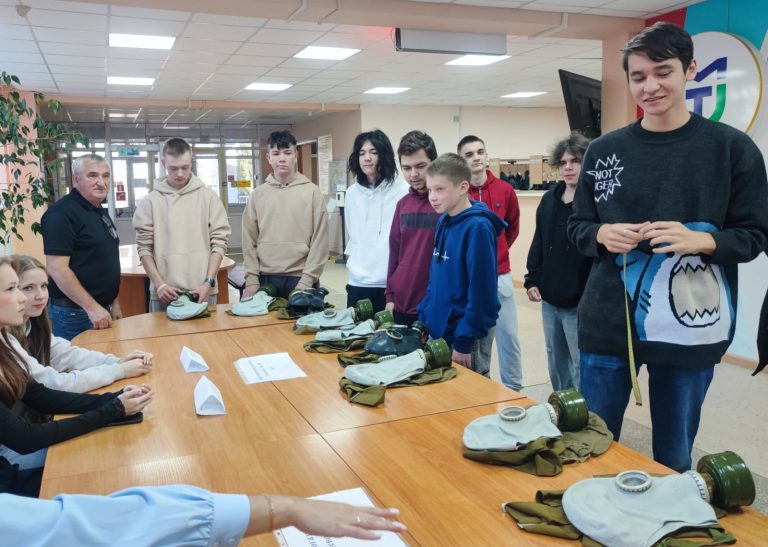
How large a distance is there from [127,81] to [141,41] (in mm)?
2392

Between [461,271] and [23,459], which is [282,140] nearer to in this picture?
[461,271]

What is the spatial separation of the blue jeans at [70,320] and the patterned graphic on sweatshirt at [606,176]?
2.54 metres

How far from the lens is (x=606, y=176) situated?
1719 millimetres

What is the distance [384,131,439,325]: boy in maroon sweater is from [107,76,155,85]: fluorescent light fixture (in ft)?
20.8

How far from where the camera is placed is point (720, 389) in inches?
159

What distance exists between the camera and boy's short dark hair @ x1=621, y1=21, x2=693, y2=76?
154 centimetres

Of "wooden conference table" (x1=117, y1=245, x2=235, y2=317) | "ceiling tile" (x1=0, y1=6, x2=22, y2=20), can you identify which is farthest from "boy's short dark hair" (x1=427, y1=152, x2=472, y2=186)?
"ceiling tile" (x1=0, y1=6, x2=22, y2=20)

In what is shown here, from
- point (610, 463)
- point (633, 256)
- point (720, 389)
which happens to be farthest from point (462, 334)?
point (720, 389)

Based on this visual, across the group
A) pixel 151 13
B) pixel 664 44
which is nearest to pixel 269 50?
pixel 151 13

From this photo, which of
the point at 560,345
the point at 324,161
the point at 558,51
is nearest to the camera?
the point at 560,345

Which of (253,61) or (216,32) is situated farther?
(253,61)

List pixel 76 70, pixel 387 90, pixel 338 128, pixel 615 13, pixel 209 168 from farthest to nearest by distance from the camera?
pixel 209 168 → pixel 338 128 → pixel 387 90 → pixel 76 70 → pixel 615 13

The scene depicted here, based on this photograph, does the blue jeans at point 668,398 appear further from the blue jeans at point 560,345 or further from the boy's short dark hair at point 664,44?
the blue jeans at point 560,345

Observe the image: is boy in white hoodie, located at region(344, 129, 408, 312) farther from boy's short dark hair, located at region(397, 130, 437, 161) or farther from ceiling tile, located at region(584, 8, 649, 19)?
ceiling tile, located at region(584, 8, 649, 19)
